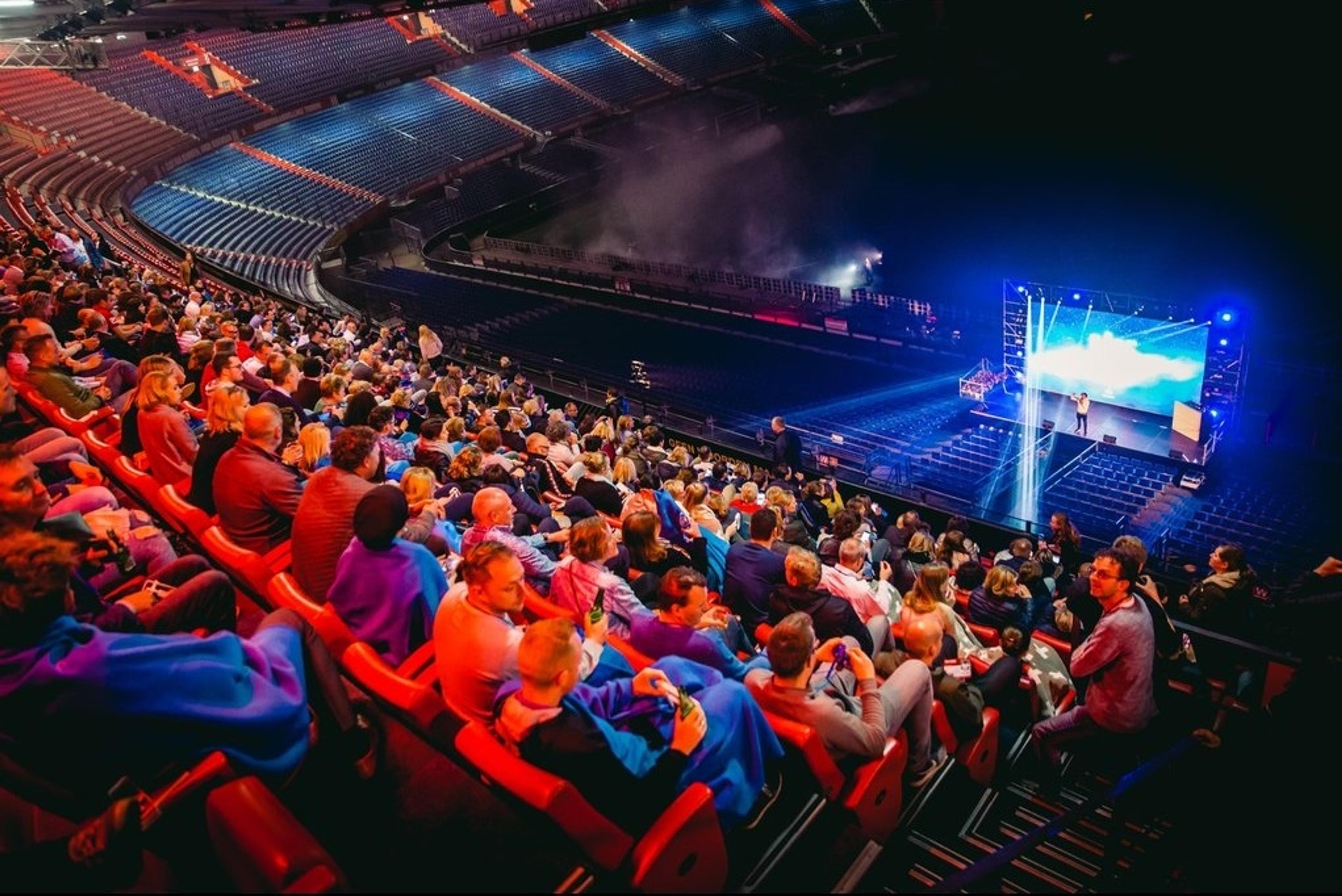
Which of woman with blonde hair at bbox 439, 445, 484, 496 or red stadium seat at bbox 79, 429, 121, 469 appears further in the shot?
woman with blonde hair at bbox 439, 445, 484, 496

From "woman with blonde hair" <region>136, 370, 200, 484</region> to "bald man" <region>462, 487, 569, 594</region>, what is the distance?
173cm

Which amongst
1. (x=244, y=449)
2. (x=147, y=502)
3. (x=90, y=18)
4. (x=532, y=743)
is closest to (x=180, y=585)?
(x=244, y=449)

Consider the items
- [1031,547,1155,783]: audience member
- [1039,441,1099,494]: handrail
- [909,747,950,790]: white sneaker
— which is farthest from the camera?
[1039,441,1099,494]: handrail

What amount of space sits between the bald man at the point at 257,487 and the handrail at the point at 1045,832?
321 cm

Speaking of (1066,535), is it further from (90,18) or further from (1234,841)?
(90,18)

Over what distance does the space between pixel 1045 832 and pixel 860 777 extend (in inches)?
25.4

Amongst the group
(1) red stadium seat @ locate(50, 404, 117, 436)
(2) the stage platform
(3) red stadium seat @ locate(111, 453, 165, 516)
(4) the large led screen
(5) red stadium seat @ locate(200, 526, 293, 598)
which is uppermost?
(4) the large led screen

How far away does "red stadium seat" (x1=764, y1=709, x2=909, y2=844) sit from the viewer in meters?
2.94

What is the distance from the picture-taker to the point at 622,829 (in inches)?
99.3

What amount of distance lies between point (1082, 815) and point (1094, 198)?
66.4 feet

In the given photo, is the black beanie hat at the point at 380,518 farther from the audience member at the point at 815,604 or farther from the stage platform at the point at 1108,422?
the stage platform at the point at 1108,422

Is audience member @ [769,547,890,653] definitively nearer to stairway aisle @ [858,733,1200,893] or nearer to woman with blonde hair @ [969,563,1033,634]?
stairway aisle @ [858,733,1200,893]

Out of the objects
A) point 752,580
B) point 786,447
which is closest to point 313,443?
point 752,580

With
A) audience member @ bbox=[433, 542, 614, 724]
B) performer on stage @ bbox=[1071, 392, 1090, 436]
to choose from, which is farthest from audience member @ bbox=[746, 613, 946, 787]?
performer on stage @ bbox=[1071, 392, 1090, 436]
